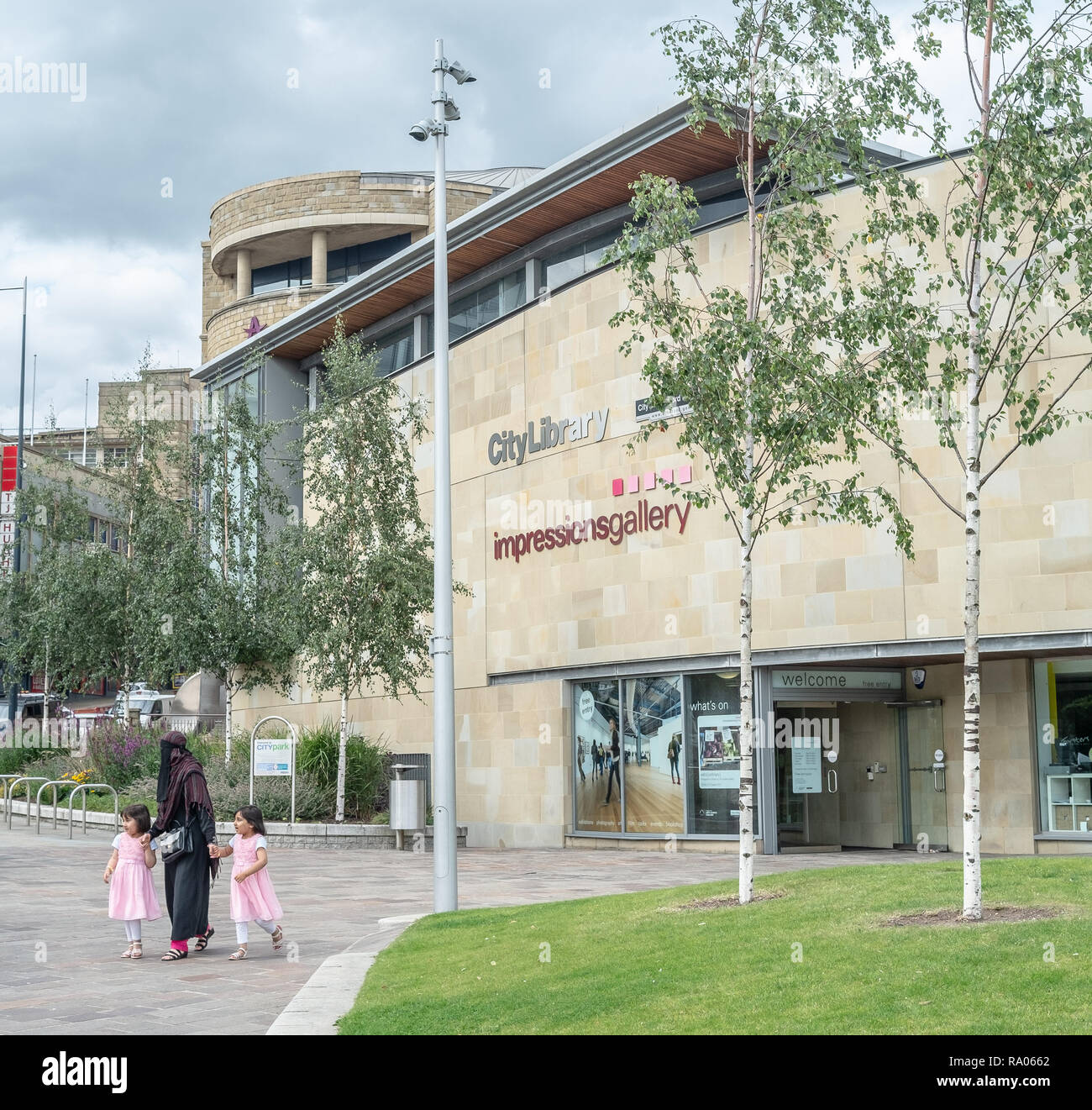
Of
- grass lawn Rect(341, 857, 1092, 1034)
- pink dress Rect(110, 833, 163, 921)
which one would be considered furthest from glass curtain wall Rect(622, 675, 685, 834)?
pink dress Rect(110, 833, 163, 921)

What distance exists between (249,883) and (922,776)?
45.3ft

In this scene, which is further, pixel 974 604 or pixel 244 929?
pixel 244 929

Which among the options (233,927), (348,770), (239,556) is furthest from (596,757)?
(233,927)

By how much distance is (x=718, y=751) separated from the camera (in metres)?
21.9

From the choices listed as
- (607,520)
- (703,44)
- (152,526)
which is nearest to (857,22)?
(703,44)

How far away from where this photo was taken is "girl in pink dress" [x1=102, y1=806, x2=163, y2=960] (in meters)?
11.3

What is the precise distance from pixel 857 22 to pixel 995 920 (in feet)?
26.6

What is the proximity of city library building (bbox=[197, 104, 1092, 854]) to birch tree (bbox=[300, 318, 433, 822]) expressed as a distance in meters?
2.28

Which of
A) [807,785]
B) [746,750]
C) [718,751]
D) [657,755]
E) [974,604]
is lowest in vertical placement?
[807,785]

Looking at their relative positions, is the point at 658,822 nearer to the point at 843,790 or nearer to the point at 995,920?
the point at 843,790

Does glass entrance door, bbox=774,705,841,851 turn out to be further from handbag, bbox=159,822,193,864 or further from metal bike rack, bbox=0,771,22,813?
metal bike rack, bbox=0,771,22,813

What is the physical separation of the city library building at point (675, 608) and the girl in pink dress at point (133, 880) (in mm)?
8706

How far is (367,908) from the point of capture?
1495 cm

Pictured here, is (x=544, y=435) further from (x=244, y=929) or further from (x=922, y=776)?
(x=244, y=929)
